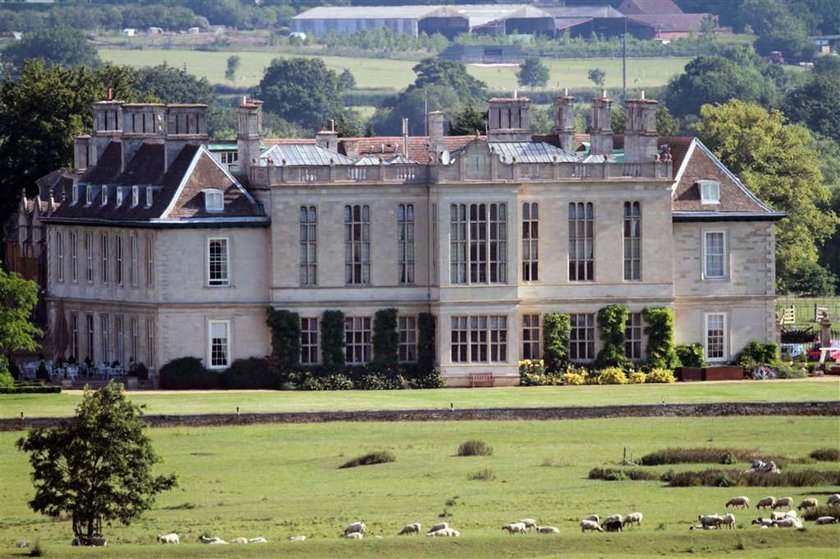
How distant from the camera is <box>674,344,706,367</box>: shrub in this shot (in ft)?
351

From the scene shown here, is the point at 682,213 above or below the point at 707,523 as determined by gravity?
above

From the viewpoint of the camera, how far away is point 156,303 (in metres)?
104

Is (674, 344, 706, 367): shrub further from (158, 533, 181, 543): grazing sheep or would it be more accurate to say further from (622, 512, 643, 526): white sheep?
(158, 533, 181, 543): grazing sheep

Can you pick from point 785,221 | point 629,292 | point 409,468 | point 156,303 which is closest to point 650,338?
point 629,292

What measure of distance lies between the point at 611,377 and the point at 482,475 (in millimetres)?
22423

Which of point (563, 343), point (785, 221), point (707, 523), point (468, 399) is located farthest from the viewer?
point (785, 221)

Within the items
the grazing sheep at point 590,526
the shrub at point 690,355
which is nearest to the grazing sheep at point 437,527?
the grazing sheep at point 590,526

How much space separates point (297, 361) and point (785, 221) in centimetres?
3791

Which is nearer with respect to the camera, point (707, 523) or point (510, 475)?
point (707, 523)

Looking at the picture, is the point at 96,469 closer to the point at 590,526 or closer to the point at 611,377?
the point at 590,526

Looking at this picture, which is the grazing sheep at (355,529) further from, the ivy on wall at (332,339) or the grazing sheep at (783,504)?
the ivy on wall at (332,339)

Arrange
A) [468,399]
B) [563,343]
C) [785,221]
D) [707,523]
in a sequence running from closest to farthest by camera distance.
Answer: [707,523] < [468,399] < [563,343] < [785,221]

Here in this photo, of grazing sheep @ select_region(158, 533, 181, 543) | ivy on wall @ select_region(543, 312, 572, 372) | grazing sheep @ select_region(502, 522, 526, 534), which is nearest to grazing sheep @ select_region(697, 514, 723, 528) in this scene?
grazing sheep @ select_region(502, 522, 526, 534)

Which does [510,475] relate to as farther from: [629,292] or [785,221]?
[785,221]
